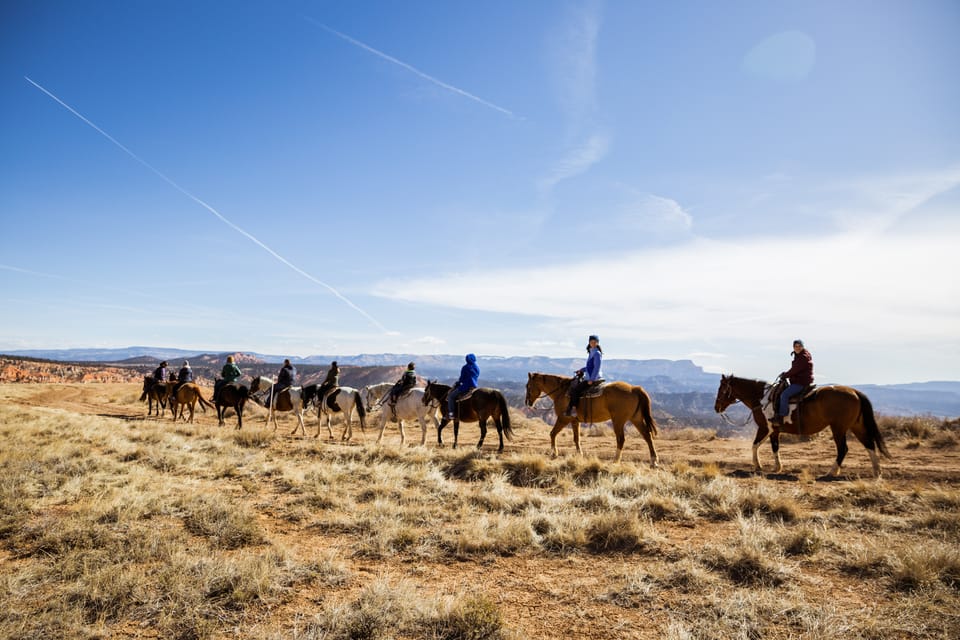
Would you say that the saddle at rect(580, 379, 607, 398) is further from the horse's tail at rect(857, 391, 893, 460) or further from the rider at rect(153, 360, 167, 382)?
the rider at rect(153, 360, 167, 382)

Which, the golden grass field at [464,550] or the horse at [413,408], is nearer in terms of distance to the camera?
the golden grass field at [464,550]

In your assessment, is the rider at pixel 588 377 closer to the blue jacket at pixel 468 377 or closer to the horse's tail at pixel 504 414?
the horse's tail at pixel 504 414

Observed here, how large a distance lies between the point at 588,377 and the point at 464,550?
8074mm

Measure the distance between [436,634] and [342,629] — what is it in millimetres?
915

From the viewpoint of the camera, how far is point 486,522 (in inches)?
279

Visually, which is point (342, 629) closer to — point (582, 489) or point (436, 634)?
point (436, 634)

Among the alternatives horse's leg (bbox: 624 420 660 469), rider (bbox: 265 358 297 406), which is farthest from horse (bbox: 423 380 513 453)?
rider (bbox: 265 358 297 406)

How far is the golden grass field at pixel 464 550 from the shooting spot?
14.6 ft

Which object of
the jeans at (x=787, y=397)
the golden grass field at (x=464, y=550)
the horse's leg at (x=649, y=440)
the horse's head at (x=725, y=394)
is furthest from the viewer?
the horse's head at (x=725, y=394)

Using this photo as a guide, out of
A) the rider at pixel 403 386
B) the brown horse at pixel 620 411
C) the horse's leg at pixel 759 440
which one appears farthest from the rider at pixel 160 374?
the horse's leg at pixel 759 440

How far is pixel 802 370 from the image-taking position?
11773 millimetres

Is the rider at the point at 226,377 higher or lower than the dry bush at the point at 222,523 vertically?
higher

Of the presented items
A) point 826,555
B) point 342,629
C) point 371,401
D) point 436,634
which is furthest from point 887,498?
point 371,401

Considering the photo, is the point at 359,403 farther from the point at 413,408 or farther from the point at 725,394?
the point at 725,394
